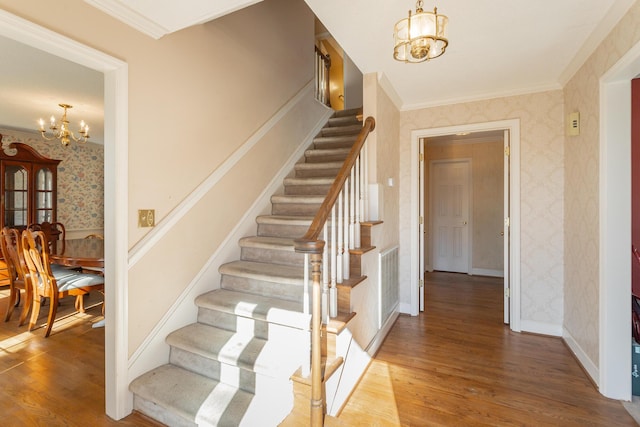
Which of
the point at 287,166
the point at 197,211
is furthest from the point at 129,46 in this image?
the point at 287,166

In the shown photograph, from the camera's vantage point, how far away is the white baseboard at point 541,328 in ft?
9.84

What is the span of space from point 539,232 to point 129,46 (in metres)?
3.82

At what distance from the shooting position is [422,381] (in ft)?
7.27

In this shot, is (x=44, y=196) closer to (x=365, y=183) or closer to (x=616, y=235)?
(x=365, y=183)

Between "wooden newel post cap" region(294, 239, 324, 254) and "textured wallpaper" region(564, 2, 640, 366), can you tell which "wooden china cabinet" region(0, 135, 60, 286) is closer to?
"wooden newel post cap" region(294, 239, 324, 254)

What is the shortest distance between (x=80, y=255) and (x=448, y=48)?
3862 millimetres

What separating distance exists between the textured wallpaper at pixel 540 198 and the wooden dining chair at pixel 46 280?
14.7 ft

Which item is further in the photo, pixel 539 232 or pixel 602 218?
pixel 539 232

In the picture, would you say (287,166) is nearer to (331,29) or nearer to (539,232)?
(331,29)

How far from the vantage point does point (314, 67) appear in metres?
4.45

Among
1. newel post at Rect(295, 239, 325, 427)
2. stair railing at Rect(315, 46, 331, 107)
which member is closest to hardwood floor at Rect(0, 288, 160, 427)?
newel post at Rect(295, 239, 325, 427)

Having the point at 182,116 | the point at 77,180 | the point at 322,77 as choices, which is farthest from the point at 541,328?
the point at 77,180

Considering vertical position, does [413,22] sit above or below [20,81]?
below

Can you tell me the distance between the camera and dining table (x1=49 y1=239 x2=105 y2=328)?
2.78 metres
